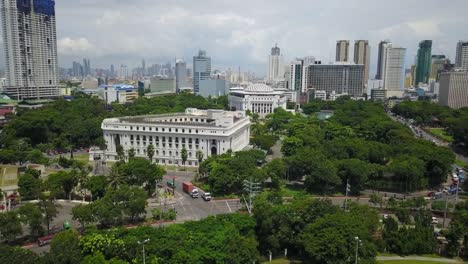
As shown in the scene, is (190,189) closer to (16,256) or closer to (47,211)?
(47,211)

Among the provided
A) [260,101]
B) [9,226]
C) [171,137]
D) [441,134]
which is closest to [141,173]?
[9,226]

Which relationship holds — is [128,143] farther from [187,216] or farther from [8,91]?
[8,91]

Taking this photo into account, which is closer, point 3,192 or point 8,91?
point 3,192

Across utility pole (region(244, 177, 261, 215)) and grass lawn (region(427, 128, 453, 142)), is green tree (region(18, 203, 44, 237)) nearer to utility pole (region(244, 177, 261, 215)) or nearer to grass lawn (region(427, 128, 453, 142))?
utility pole (region(244, 177, 261, 215))

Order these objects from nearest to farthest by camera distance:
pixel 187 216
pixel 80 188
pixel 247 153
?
pixel 187 216
pixel 80 188
pixel 247 153

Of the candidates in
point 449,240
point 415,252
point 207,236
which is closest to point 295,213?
point 207,236

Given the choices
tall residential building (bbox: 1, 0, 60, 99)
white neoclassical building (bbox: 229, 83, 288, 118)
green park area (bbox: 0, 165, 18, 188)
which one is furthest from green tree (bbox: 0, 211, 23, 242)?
tall residential building (bbox: 1, 0, 60, 99)

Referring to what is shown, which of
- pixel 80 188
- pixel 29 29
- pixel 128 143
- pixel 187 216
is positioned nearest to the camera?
pixel 187 216
